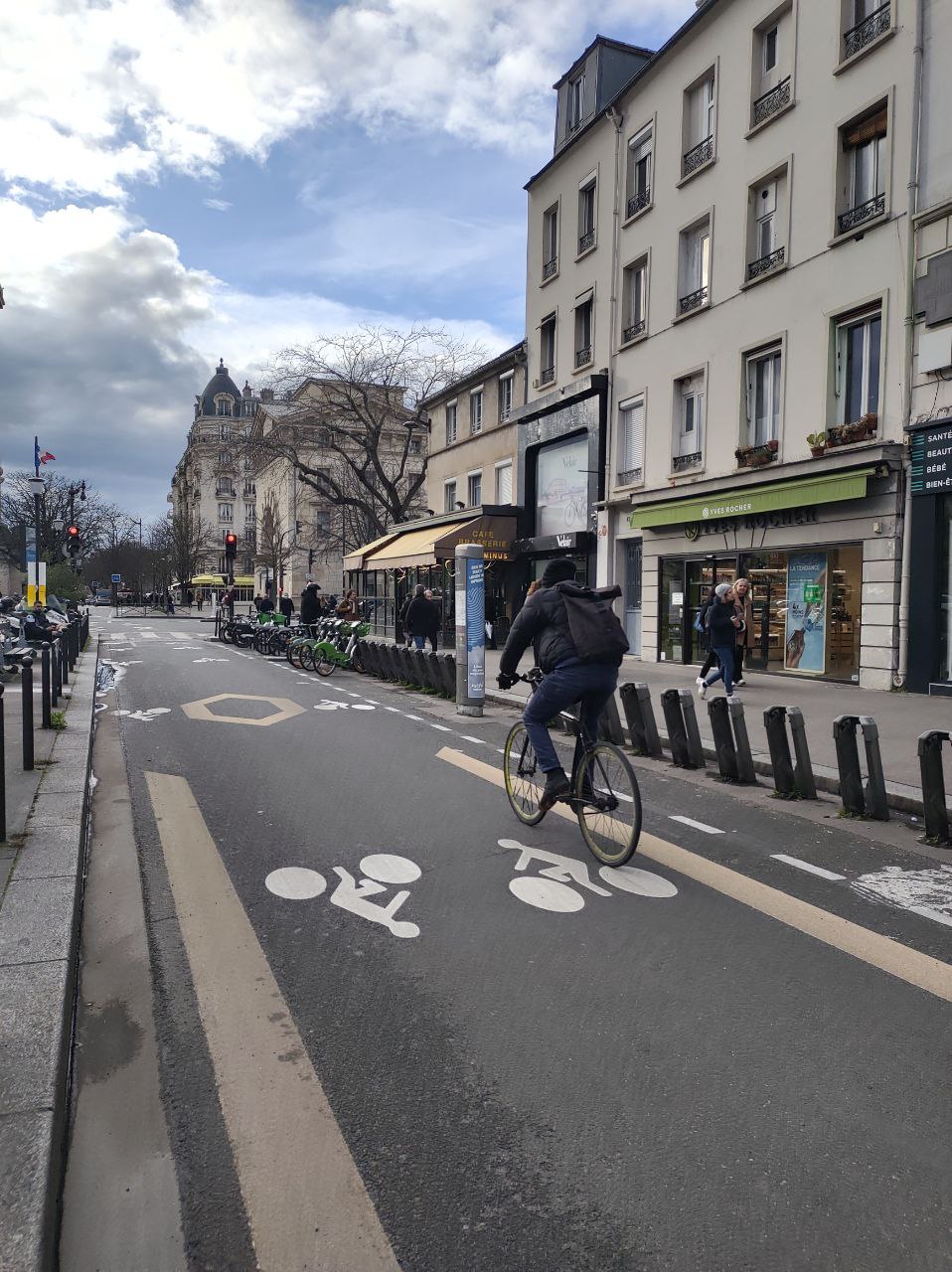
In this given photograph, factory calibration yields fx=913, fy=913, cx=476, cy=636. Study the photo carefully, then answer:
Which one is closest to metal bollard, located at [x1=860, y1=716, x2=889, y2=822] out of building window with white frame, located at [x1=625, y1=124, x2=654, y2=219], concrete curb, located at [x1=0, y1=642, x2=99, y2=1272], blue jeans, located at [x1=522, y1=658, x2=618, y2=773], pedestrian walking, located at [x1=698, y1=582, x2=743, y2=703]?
blue jeans, located at [x1=522, y1=658, x2=618, y2=773]

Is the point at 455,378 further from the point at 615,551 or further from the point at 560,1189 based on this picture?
the point at 560,1189

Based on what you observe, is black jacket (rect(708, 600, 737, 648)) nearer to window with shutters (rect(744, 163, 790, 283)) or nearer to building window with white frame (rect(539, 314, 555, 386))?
window with shutters (rect(744, 163, 790, 283))

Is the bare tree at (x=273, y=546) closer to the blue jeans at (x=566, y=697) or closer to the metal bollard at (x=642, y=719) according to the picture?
the metal bollard at (x=642, y=719)

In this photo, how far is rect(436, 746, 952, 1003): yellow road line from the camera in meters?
3.66

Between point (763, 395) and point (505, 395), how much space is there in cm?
1221

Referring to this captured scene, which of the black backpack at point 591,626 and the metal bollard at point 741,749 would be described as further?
the metal bollard at point 741,749

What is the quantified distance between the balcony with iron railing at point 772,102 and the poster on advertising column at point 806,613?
774cm

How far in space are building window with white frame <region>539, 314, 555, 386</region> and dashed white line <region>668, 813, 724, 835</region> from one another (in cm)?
1902

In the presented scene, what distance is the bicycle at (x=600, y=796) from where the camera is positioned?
4949mm

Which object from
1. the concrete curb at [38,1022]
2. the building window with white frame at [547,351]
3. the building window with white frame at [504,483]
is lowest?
the concrete curb at [38,1022]

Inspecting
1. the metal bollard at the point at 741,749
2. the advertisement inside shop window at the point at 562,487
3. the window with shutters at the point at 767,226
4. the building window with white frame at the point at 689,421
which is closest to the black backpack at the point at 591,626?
the metal bollard at the point at 741,749

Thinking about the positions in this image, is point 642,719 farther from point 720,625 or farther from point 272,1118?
point 272,1118

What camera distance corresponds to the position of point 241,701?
1265 cm

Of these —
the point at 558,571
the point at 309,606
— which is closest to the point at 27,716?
the point at 558,571
